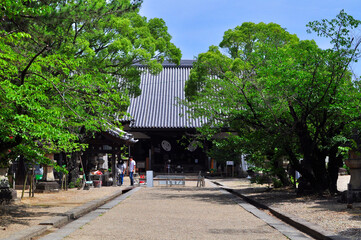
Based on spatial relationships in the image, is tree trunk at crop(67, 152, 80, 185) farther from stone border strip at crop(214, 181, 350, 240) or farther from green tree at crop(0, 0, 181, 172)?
stone border strip at crop(214, 181, 350, 240)

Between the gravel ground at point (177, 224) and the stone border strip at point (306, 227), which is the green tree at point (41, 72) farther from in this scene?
the stone border strip at point (306, 227)

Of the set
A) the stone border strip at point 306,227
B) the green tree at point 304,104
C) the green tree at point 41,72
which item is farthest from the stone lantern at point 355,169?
the green tree at point 41,72

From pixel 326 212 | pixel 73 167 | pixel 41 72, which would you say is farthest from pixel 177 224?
pixel 73 167

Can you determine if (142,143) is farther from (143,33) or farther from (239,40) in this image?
(143,33)

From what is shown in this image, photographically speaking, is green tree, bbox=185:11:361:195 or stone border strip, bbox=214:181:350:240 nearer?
stone border strip, bbox=214:181:350:240

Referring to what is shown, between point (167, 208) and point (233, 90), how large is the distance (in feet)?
22.2

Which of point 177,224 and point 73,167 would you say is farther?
point 73,167

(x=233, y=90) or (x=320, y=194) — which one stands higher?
(x=233, y=90)

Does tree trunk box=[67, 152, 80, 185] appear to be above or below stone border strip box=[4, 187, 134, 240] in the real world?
above

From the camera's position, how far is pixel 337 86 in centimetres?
1541

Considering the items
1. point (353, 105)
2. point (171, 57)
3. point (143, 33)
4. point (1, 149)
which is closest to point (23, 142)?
point (1, 149)

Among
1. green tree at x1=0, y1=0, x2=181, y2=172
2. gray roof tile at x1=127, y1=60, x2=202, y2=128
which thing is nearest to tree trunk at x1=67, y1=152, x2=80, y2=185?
green tree at x1=0, y1=0, x2=181, y2=172

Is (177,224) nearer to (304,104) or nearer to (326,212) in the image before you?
(326,212)

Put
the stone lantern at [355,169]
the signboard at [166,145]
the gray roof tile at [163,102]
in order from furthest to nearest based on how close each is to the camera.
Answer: the signboard at [166,145] → the gray roof tile at [163,102] → the stone lantern at [355,169]
